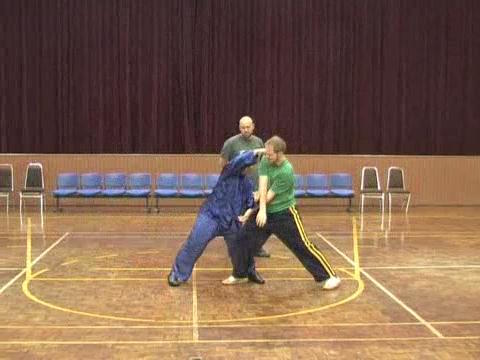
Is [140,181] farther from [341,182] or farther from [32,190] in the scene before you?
[341,182]

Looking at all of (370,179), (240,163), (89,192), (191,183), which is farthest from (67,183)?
(240,163)

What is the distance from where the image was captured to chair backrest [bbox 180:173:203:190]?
17.0 m

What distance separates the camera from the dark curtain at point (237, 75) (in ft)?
61.4

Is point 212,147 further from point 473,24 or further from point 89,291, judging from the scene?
point 89,291

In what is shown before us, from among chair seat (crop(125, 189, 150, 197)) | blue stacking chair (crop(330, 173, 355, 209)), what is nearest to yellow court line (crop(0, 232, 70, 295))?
chair seat (crop(125, 189, 150, 197))

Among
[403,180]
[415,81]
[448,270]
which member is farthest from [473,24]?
[448,270]

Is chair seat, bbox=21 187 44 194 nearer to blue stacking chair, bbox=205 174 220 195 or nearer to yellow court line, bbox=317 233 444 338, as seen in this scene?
blue stacking chair, bbox=205 174 220 195

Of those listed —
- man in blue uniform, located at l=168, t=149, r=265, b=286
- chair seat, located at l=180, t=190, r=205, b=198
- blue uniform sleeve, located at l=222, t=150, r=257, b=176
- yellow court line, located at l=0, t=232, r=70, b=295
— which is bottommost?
yellow court line, located at l=0, t=232, r=70, b=295

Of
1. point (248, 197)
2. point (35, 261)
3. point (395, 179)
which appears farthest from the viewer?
point (395, 179)

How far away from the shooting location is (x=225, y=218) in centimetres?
859

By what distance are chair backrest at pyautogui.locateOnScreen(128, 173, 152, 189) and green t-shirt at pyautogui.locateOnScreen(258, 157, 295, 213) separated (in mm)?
9266

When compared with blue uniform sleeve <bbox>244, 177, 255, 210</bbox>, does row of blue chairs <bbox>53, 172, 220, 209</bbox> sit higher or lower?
lower

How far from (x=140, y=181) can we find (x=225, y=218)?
29.0 ft

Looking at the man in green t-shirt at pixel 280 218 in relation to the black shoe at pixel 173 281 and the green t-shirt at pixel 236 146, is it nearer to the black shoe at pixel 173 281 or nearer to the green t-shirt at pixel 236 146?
the black shoe at pixel 173 281
